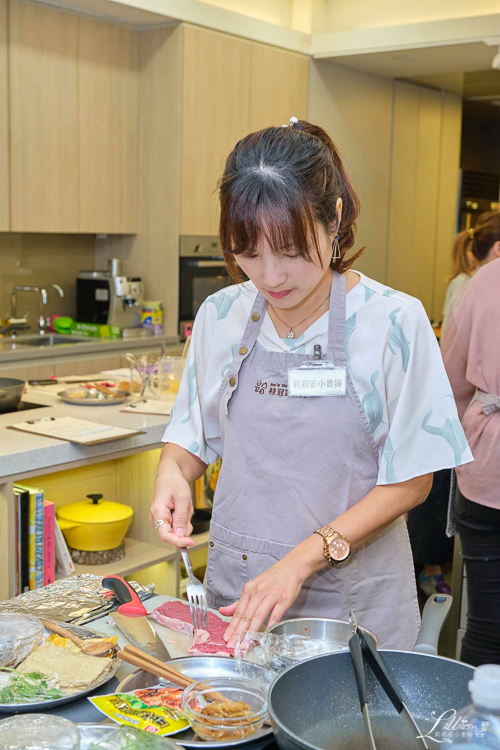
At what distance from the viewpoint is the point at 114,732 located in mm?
914

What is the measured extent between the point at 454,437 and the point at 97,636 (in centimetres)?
62

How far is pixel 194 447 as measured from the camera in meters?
1.56

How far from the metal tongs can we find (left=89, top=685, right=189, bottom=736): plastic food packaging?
0.23 m

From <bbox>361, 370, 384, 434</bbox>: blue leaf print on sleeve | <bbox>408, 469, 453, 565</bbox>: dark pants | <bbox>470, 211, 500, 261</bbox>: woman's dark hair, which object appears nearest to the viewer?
<bbox>361, 370, 384, 434</bbox>: blue leaf print on sleeve

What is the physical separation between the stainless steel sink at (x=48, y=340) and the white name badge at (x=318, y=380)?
3.72m

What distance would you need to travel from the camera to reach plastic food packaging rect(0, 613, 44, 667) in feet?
3.67

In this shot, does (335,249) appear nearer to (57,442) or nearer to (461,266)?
(57,442)

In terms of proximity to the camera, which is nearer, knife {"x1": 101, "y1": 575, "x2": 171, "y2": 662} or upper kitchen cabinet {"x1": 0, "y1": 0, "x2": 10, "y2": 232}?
knife {"x1": 101, "y1": 575, "x2": 171, "y2": 662}

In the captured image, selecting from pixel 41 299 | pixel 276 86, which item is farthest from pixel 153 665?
pixel 276 86

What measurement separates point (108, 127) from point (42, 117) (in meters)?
0.51

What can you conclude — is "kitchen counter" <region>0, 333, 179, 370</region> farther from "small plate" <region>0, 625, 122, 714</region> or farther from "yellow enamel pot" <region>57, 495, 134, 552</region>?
"small plate" <region>0, 625, 122, 714</region>

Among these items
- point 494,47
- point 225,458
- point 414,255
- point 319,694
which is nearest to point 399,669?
point 319,694

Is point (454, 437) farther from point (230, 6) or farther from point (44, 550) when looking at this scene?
point (230, 6)

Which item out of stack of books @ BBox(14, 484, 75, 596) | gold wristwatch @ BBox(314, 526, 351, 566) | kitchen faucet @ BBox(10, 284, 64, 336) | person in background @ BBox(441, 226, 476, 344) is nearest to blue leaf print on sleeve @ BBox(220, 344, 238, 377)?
gold wristwatch @ BBox(314, 526, 351, 566)
